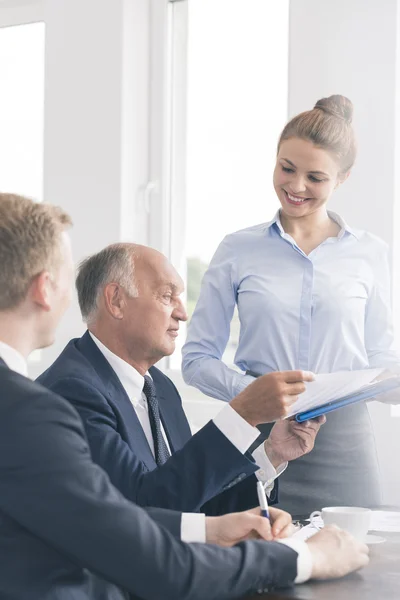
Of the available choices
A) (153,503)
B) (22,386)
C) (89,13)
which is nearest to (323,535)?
(153,503)

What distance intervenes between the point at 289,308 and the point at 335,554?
1.26 m

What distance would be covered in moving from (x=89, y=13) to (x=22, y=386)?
10.7 ft

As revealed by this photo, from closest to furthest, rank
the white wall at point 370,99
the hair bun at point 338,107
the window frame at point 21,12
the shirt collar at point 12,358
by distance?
1. the shirt collar at point 12,358
2. the hair bun at point 338,107
3. the white wall at point 370,99
4. the window frame at point 21,12

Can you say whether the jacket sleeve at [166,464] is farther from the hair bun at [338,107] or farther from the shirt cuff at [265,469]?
the hair bun at [338,107]

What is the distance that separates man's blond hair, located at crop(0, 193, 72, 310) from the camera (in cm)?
134

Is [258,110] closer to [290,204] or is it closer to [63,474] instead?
[290,204]

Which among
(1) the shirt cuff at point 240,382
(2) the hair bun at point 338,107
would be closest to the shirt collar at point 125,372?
(1) the shirt cuff at point 240,382

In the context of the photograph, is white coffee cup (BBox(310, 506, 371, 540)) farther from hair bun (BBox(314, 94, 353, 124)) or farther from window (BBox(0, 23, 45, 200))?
window (BBox(0, 23, 45, 200))

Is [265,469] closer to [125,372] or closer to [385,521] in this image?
[385,521]

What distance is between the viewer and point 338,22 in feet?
11.2

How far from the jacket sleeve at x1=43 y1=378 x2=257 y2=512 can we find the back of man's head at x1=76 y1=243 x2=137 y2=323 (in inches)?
12.7

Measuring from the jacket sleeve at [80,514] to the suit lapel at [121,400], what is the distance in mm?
646

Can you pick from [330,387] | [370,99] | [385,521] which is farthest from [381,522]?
[370,99]

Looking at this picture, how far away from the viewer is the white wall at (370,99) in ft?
10.8
